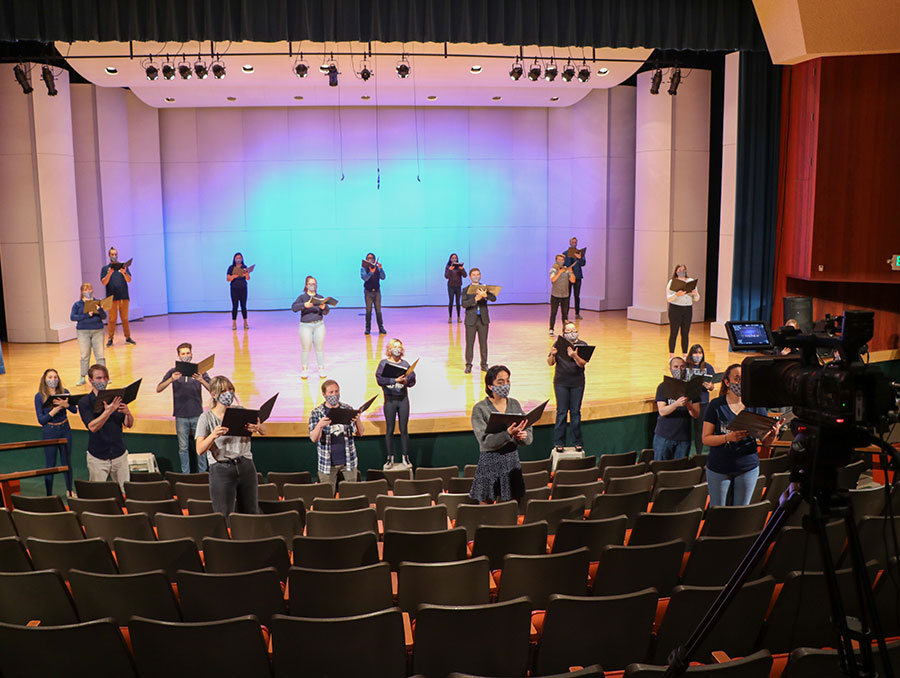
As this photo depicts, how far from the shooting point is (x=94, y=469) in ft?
26.8

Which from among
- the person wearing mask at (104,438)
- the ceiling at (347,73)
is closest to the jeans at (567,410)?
the person wearing mask at (104,438)

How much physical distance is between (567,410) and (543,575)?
5.61 m

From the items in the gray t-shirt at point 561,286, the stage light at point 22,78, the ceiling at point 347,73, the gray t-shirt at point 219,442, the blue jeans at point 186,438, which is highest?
the ceiling at point 347,73

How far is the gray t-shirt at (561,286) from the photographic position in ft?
48.3

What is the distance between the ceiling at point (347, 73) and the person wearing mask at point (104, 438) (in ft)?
21.3

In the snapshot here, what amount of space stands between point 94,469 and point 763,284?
11641mm

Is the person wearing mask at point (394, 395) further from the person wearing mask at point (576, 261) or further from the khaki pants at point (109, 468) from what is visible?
the person wearing mask at point (576, 261)

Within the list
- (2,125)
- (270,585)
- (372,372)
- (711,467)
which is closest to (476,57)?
(372,372)

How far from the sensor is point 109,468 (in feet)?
26.9

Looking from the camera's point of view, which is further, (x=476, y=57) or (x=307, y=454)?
(x=476, y=57)

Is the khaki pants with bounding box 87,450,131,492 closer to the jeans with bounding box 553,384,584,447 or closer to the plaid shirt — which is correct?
the plaid shirt

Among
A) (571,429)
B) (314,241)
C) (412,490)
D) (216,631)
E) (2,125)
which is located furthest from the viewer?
(314,241)

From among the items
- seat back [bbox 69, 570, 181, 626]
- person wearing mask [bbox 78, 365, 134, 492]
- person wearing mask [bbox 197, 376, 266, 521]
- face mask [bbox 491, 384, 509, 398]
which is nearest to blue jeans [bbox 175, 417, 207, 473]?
person wearing mask [bbox 78, 365, 134, 492]

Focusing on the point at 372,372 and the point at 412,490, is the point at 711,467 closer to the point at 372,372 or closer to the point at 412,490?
the point at 412,490
